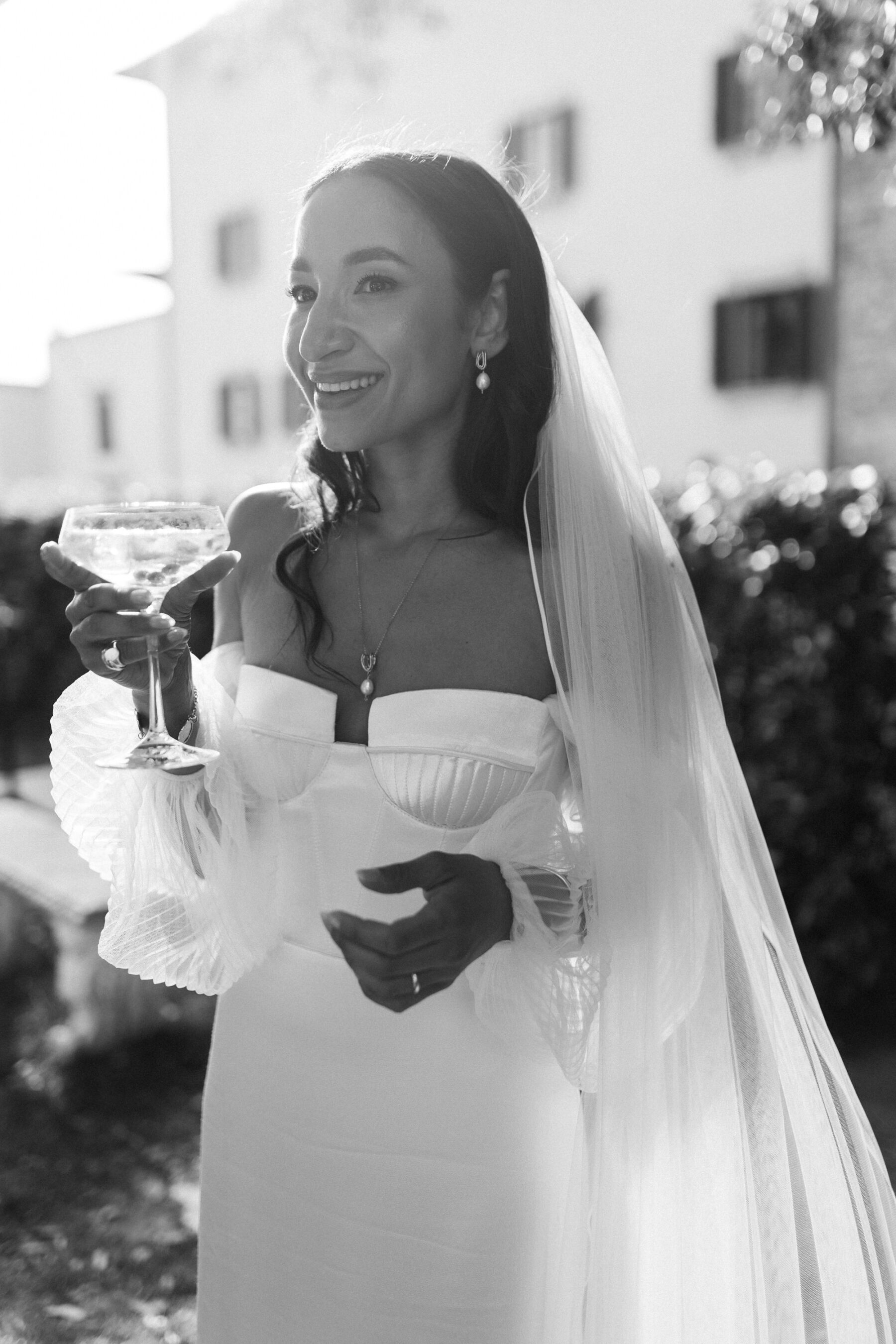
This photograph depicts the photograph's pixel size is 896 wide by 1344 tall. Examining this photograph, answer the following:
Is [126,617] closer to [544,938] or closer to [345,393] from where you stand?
[345,393]

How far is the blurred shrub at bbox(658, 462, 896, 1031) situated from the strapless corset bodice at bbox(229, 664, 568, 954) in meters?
2.68

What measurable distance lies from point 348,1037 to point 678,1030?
0.50 m

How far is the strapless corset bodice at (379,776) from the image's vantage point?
1.93m

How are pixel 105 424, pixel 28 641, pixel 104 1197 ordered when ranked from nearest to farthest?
pixel 104 1197
pixel 28 641
pixel 105 424

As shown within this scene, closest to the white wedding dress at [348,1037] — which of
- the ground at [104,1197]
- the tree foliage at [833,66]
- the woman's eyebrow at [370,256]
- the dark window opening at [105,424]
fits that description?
the woman's eyebrow at [370,256]

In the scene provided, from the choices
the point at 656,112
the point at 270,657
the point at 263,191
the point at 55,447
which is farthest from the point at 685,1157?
the point at 55,447

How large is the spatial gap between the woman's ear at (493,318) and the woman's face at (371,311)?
72 millimetres

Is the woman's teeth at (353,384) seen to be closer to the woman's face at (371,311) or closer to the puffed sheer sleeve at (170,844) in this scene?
Answer: the woman's face at (371,311)

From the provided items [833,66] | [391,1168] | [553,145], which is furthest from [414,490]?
[553,145]

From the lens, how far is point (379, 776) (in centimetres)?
196

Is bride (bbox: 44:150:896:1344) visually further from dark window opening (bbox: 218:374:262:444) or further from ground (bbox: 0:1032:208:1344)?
dark window opening (bbox: 218:374:262:444)

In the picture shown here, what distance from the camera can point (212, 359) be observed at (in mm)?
18266

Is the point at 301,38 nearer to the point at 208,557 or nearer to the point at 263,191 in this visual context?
the point at 263,191

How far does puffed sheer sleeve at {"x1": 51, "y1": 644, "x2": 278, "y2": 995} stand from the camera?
195 centimetres
